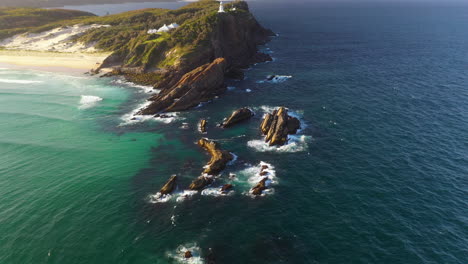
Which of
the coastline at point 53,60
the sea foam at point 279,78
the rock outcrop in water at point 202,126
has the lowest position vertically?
the rock outcrop in water at point 202,126

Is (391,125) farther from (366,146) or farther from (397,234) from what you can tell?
(397,234)

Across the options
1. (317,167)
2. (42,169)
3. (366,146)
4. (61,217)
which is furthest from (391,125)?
(42,169)

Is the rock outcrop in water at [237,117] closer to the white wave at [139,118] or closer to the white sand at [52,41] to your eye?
the white wave at [139,118]

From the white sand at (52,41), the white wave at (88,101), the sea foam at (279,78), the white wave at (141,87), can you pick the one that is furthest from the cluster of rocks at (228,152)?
the white sand at (52,41)

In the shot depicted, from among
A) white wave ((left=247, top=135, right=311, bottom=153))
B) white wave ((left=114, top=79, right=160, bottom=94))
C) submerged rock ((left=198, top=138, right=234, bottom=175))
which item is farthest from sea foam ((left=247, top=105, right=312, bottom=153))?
white wave ((left=114, top=79, right=160, bottom=94))

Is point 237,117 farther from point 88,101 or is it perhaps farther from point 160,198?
point 88,101

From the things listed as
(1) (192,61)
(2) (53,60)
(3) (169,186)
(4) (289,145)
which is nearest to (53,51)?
(2) (53,60)
